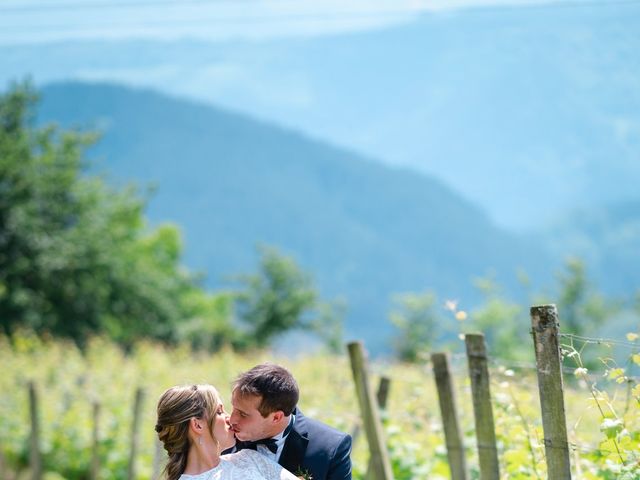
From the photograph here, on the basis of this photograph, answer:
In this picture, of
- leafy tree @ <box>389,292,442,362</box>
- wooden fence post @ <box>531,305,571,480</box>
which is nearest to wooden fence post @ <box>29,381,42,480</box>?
wooden fence post @ <box>531,305,571,480</box>

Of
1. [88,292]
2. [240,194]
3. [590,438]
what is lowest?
[590,438]

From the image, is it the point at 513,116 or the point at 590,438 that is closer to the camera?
the point at 590,438

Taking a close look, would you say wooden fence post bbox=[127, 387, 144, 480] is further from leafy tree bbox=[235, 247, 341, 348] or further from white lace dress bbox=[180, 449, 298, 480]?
leafy tree bbox=[235, 247, 341, 348]

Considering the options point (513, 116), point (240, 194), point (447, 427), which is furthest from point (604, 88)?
point (447, 427)

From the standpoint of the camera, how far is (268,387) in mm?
3088

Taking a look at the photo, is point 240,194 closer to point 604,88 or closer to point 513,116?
point 513,116

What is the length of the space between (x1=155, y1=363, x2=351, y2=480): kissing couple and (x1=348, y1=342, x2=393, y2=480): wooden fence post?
1.91 metres

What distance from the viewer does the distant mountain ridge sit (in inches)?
6156

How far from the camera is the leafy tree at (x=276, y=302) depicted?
5584 centimetres

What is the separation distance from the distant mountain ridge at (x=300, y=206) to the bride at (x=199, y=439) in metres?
137

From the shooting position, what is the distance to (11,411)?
12.9 metres

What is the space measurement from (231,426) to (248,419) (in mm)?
88

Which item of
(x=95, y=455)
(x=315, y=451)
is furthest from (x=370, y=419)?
(x=95, y=455)

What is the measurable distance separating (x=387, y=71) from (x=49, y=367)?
18664cm
